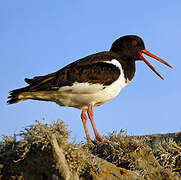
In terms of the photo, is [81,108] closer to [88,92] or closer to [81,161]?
[88,92]

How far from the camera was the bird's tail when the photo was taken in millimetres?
8320

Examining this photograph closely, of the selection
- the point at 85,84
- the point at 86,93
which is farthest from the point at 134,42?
the point at 86,93

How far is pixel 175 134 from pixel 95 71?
2.72m

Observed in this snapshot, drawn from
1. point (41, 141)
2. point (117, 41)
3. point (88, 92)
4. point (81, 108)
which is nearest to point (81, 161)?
point (41, 141)

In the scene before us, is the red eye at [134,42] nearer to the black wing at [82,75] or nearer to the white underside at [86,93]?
the black wing at [82,75]

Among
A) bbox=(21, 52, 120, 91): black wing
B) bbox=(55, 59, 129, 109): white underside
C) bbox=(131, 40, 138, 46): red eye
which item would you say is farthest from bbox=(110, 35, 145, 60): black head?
bbox=(55, 59, 129, 109): white underside

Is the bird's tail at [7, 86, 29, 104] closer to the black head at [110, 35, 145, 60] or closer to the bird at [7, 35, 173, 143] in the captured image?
the bird at [7, 35, 173, 143]

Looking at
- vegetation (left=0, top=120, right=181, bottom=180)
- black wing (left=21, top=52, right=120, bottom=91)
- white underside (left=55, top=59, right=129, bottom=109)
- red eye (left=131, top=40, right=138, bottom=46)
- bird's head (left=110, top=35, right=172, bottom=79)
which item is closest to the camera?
vegetation (left=0, top=120, right=181, bottom=180)

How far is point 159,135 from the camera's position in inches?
341

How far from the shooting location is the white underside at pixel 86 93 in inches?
315

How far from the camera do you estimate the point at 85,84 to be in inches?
318

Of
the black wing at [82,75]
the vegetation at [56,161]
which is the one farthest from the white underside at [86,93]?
the vegetation at [56,161]

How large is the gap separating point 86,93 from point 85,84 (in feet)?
0.76

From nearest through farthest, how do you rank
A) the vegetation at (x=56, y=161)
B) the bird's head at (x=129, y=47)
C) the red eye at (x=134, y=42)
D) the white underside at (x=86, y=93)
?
the vegetation at (x=56, y=161) → the white underside at (x=86, y=93) → the bird's head at (x=129, y=47) → the red eye at (x=134, y=42)
